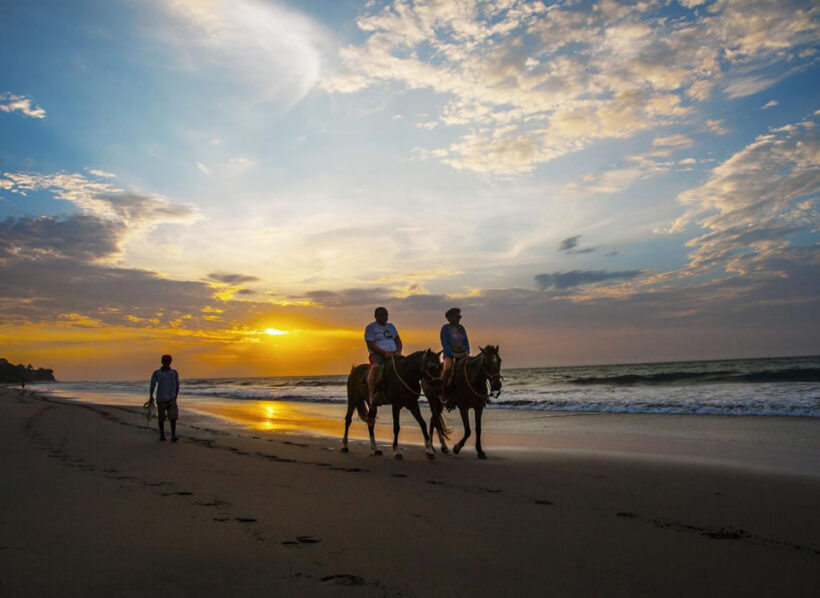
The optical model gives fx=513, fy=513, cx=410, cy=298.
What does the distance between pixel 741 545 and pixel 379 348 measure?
22.2 feet

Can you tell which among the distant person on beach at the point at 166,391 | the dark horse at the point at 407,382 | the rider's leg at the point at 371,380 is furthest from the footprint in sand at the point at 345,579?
the distant person on beach at the point at 166,391

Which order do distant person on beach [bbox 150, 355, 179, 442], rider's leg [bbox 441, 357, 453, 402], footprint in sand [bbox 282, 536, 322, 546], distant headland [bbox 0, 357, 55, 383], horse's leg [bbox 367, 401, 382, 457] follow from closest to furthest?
footprint in sand [bbox 282, 536, 322, 546], rider's leg [bbox 441, 357, 453, 402], horse's leg [bbox 367, 401, 382, 457], distant person on beach [bbox 150, 355, 179, 442], distant headland [bbox 0, 357, 55, 383]

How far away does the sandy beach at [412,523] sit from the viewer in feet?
10.9

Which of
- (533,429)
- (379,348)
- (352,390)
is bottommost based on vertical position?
(533,429)

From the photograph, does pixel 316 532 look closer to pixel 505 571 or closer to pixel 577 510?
pixel 505 571

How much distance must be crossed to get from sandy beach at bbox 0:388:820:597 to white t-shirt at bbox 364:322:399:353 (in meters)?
2.11

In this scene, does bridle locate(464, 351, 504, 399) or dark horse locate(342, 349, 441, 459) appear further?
dark horse locate(342, 349, 441, 459)

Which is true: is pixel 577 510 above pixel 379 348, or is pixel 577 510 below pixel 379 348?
below

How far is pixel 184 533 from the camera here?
169 inches

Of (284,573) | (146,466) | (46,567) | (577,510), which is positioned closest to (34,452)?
(146,466)

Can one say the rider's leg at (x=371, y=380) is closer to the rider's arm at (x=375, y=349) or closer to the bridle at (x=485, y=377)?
the rider's arm at (x=375, y=349)

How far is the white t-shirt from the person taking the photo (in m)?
10.0

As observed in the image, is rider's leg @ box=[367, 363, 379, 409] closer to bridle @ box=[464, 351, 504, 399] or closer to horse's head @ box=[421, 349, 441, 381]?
horse's head @ box=[421, 349, 441, 381]

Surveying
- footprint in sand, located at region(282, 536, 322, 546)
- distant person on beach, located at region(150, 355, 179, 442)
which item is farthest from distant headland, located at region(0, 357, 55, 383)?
footprint in sand, located at region(282, 536, 322, 546)
